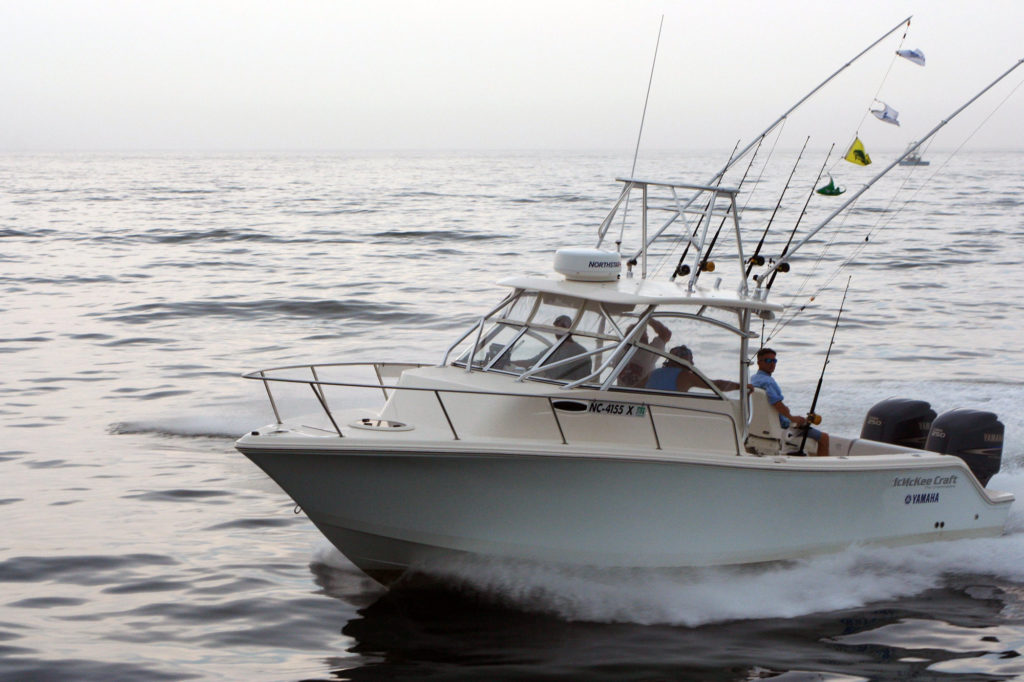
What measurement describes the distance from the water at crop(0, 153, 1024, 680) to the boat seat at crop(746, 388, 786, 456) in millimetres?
850

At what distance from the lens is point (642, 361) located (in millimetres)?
7023

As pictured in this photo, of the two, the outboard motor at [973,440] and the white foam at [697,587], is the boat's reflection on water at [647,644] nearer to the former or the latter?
the white foam at [697,587]

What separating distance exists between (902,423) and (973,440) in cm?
60

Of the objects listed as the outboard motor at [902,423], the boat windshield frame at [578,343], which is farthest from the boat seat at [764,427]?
the outboard motor at [902,423]

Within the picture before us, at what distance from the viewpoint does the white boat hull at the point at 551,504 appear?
20.9 feet

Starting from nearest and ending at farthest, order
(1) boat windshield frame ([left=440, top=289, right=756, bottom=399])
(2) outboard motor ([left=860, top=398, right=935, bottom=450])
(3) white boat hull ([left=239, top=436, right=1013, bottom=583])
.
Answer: (3) white boat hull ([left=239, top=436, right=1013, bottom=583]) < (1) boat windshield frame ([left=440, top=289, right=756, bottom=399]) < (2) outboard motor ([left=860, top=398, right=935, bottom=450])

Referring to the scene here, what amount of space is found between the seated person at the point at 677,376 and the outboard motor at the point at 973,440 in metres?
2.33

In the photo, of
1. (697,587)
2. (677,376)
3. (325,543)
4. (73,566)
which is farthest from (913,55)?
(73,566)

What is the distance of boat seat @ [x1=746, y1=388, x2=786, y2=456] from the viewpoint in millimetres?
7555

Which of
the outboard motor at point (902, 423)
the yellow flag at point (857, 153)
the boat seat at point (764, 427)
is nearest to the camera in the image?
the boat seat at point (764, 427)

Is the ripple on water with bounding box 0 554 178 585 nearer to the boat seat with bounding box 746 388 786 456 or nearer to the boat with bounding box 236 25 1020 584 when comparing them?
the boat with bounding box 236 25 1020 584

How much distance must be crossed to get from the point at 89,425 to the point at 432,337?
642cm

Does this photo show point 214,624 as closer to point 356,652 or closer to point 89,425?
point 356,652

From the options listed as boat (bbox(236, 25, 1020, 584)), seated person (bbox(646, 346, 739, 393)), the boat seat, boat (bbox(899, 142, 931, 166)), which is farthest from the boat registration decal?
boat (bbox(899, 142, 931, 166))
